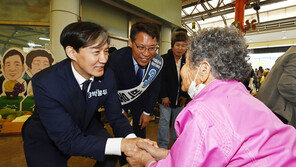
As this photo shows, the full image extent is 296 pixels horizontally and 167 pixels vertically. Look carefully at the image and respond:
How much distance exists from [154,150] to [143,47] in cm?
109

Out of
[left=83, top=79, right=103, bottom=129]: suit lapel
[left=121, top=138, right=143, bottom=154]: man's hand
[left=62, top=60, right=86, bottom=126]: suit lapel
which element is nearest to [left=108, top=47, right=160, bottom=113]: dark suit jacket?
[left=83, top=79, right=103, bottom=129]: suit lapel

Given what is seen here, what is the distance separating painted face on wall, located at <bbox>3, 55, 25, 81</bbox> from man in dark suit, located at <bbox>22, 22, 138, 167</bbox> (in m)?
2.63

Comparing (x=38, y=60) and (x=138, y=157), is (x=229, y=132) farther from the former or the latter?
(x=38, y=60)

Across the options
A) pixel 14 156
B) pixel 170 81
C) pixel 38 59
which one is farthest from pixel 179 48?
pixel 38 59

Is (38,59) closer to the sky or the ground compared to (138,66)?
closer to the sky

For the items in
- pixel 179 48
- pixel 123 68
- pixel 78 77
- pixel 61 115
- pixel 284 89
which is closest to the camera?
pixel 61 115

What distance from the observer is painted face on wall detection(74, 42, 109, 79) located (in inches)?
49.0

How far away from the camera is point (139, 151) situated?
122 centimetres

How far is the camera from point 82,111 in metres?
1.33

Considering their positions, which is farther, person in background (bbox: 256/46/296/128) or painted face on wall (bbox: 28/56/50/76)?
painted face on wall (bbox: 28/56/50/76)

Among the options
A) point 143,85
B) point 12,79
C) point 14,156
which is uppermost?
point 12,79

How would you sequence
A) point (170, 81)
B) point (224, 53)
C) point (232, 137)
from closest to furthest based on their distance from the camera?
point (232, 137) < point (224, 53) < point (170, 81)

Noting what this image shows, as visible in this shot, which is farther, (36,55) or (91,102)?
(36,55)

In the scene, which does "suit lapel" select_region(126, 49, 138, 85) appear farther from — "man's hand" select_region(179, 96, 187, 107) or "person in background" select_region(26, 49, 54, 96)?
"person in background" select_region(26, 49, 54, 96)
